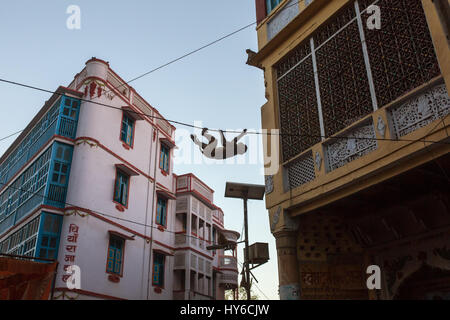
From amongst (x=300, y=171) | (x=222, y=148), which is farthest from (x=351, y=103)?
(x=222, y=148)

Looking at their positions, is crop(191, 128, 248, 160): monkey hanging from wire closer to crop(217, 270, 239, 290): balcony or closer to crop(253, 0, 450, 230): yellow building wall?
crop(253, 0, 450, 230): yellow building wall

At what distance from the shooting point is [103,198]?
Result: 47.5ft

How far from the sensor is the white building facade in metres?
13.2

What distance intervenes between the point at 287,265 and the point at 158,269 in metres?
11.0

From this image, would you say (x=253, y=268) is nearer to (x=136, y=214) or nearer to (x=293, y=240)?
(x=293, y=240)

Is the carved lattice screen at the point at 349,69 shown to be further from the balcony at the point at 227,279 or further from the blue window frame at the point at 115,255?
the balcony at the point at 227,279

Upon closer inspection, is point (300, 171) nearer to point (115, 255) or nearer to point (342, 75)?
point (342, 75)

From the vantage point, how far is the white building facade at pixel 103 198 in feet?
43.4

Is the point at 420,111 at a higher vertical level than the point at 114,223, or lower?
lower

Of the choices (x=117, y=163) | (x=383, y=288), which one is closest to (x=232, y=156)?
(x=383, y=288)

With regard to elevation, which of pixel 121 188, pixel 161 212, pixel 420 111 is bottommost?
pixel 420 111

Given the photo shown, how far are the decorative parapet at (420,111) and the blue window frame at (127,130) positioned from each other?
1227cm

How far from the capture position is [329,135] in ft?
24.3

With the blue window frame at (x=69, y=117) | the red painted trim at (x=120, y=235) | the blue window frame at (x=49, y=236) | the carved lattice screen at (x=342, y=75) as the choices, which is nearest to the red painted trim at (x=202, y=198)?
the red painted trim at (x=120, y=235)
